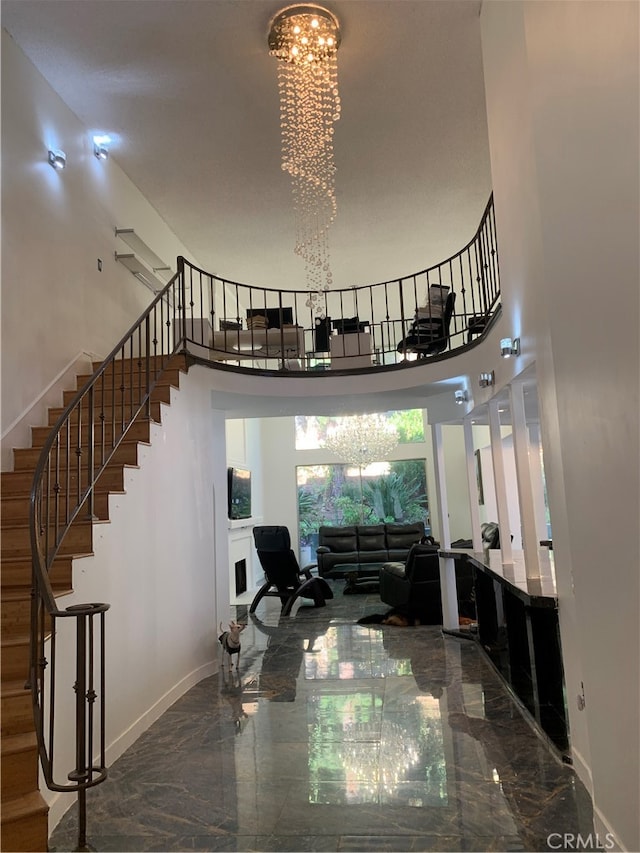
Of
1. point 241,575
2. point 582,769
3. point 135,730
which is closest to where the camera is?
point 582,769

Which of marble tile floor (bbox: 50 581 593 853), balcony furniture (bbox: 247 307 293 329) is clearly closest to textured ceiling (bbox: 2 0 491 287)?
balcony furniture (bbox: 247 307 293 329)

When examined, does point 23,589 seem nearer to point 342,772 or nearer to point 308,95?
point 342,772

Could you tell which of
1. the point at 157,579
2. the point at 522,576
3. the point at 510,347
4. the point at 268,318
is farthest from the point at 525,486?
the point at 268,318

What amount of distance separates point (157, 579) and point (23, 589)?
1309mm

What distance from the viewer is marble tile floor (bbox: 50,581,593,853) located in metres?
2.62

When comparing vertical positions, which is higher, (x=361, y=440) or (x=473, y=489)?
(x=361, y=440)

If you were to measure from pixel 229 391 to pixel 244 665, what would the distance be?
2.78 m

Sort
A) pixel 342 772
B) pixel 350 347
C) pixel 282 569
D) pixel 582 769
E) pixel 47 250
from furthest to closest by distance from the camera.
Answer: pixel 282 569 → pixel 350 347 → pixel 47 250 → pixel 342 772 → pixel 582 769

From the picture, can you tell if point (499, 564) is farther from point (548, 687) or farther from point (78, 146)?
point (78, 146)

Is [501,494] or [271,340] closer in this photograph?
[501,494]

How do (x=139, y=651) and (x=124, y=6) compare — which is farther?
(x=124, y=6)

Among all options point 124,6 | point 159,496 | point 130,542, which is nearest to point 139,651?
point 130,542

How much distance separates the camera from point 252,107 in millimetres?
6117

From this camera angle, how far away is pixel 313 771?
3.24 metres
